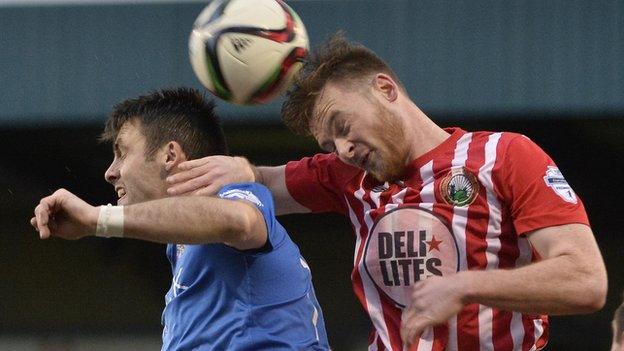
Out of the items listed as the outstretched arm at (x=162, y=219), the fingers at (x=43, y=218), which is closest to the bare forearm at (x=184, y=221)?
the outstretched arm at (x=162, y=219)

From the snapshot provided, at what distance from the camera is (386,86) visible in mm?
4641

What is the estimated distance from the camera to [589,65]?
870 cm

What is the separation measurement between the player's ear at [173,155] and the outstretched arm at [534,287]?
1.32 meters

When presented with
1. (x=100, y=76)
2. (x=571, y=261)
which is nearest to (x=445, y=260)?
(x=571, y=261)

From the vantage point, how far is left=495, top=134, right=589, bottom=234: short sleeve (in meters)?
4.08

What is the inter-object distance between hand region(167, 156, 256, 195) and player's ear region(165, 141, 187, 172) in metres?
0.13

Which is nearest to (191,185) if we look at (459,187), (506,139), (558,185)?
(459,187)

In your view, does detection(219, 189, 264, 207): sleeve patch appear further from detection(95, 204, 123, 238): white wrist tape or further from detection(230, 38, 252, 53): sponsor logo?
detection(230, 38, 252, 53): sponsor logo

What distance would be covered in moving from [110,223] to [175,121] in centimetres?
108

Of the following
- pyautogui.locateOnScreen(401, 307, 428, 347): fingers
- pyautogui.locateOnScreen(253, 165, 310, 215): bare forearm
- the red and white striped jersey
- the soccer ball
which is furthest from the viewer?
pyautogui.locateOnScreen(253, 165, 310, 215): bare forearm

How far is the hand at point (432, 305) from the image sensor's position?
362 cm

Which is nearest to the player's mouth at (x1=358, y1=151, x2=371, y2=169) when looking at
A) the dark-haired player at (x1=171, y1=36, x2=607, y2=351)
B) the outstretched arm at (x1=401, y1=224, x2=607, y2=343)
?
the dark-haired player at (x1=171, y1=36, x2=607, y2=351)

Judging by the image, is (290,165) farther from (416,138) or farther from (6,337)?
(6,337)

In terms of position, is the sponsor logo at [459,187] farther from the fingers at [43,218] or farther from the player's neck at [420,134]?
the fingers at [43,218]
